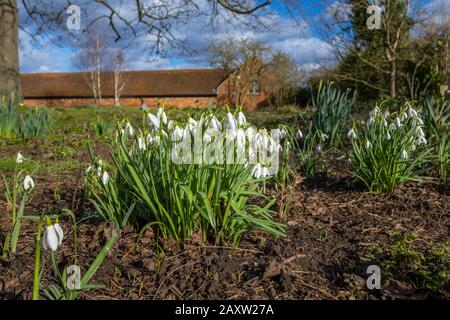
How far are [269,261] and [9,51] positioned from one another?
392 inches

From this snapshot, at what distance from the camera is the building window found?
89.0 feet

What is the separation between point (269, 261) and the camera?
2.25 metres

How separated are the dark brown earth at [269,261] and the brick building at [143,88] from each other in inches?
1011

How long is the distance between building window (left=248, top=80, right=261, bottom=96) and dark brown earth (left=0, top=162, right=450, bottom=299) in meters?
24.2

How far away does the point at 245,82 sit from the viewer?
1045 inches

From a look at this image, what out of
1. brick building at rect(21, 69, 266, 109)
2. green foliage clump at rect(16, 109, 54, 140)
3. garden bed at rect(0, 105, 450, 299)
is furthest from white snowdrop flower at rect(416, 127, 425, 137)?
brick building at rect(21, 69, 266, 109)

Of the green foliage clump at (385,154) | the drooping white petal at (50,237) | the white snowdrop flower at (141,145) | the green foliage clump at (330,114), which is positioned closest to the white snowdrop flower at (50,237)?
the drooping white petal at (50,237)

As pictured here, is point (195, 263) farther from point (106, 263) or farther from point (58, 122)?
point (58, 122)

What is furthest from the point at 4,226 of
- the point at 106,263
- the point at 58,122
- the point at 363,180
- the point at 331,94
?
the point at 58,122

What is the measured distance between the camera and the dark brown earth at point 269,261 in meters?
2.07

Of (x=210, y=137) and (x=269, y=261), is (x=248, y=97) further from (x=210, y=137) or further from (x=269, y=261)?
(x=269, y=261)

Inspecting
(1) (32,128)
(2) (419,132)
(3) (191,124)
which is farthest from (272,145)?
(1) (32,128)

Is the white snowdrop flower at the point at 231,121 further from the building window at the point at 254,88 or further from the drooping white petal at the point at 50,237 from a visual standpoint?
the building window at the point at 254,88

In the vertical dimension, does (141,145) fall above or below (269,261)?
above
